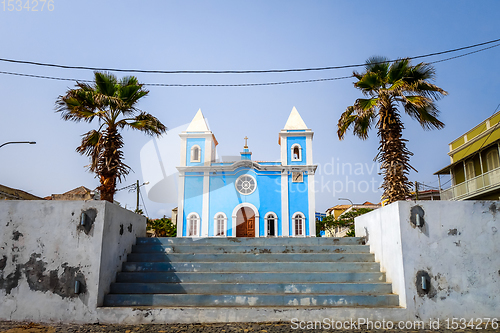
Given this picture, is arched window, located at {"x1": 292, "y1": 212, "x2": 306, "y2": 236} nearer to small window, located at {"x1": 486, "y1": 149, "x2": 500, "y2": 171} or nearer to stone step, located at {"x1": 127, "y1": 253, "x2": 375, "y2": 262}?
small window, located at {"x1": 486, "y1": 149, "x2": 500, "y2": 171}

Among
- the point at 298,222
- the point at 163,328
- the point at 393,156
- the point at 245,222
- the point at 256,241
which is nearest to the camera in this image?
the point at 163,328

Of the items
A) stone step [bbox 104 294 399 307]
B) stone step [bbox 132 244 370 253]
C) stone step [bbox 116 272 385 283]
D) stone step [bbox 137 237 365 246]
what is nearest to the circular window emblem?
stone step [bbox 137 237 365 246]

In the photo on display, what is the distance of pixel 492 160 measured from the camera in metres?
20.2

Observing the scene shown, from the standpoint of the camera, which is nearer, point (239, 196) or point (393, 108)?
point (393, 108)

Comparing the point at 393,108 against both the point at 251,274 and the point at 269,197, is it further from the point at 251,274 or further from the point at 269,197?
the point at 269,197

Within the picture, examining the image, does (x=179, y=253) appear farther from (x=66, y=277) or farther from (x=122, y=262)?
(x=66, y=277)

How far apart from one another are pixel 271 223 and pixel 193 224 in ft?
18.4

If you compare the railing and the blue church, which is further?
the blue church

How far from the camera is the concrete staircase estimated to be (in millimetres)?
5957

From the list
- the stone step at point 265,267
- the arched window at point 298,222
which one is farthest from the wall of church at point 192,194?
the stone step at point 265,267

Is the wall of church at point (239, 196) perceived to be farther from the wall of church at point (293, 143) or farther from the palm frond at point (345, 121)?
the palm frond at point (345, 121)

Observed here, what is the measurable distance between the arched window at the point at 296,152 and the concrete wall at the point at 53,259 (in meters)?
22.0

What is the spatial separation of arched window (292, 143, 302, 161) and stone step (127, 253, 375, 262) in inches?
809

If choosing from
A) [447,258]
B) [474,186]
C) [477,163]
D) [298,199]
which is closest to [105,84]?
[447,258]
